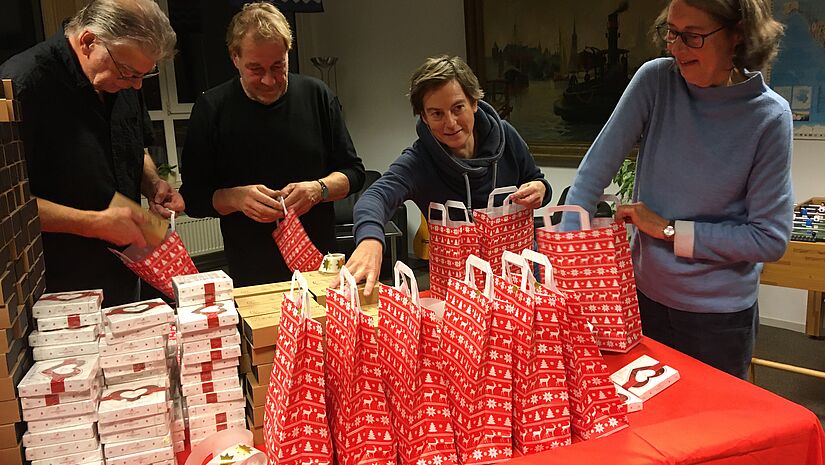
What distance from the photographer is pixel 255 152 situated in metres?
2.32

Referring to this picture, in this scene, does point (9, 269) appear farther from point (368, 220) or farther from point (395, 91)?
point (395, 91)

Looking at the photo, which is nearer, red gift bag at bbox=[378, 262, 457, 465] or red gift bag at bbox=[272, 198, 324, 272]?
red gift bag at bbox=[378, 262, 457, 465]

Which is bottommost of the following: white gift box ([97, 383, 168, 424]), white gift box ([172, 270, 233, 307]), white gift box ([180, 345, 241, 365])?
white gift box ([97, 383, 168, 424])

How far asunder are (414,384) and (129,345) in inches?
23.4

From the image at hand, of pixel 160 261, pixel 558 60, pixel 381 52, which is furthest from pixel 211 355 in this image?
pixel 381 52

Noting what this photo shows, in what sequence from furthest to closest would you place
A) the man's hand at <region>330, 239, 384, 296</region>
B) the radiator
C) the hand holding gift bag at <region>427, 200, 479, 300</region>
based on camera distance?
the radiator, the hand holding gift bag at <region>427, 200, 479, 300</region>, the man's hand at <region>330, 239, 384, 296</region>

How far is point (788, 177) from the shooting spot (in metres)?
1.62

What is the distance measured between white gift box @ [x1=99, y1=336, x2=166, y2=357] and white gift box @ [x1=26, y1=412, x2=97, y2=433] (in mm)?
127

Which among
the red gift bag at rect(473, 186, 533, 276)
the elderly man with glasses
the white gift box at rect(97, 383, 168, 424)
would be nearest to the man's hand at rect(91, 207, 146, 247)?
the elderly man with glasses

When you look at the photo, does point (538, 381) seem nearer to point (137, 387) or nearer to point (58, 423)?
point (137, 387)

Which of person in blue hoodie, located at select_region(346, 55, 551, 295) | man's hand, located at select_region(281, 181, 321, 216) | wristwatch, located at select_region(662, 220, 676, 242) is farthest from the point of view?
man's hand, located at select_region(281, 181, 321, 216)

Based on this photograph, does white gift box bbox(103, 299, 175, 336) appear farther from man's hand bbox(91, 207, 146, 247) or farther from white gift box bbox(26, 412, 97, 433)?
man's hand bbox(91, 207, 146, 247)

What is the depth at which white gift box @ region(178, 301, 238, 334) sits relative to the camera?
51.4 inches

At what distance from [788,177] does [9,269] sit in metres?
1.80
